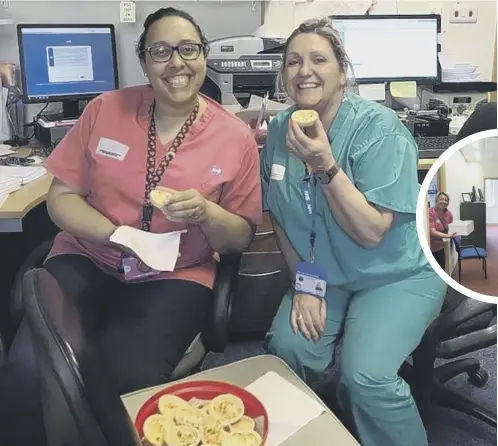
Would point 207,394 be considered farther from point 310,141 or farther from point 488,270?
point 488,270

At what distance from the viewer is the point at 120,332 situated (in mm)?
1432

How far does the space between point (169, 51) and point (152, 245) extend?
0.49 meters

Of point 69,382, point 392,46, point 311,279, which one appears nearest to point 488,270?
point 69,382

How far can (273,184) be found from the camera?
5.31 feet

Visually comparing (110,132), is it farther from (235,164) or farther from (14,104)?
(14,104)

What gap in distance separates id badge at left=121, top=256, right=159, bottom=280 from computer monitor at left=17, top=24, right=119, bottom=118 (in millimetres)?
1229

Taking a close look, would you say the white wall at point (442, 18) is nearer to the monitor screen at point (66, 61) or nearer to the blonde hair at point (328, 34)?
the monitor screen at point (66, 61)

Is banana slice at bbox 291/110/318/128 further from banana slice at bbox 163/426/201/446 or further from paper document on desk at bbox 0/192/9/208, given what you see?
paper document on desk at bbox 0/192/9/208

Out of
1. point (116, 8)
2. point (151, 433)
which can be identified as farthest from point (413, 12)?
point (151, 433)

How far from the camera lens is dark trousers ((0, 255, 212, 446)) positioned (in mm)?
1312

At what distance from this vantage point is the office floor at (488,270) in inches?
25.3

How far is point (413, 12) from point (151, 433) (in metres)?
2.46

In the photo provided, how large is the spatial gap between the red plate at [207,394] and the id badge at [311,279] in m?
0.40

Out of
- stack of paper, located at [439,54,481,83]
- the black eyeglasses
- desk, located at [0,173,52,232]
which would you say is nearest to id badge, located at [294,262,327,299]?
the black eyeglasses
